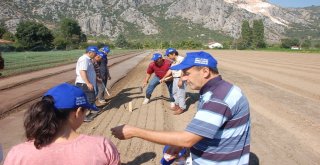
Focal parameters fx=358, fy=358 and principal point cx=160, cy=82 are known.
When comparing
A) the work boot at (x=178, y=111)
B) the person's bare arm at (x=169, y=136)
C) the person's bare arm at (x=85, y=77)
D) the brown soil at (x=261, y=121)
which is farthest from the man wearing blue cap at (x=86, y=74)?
the person's bare arm at (x=169, y=136)

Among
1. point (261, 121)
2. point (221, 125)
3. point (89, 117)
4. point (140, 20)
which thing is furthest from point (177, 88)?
point (140, 20)

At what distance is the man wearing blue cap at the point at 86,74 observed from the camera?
8492mm

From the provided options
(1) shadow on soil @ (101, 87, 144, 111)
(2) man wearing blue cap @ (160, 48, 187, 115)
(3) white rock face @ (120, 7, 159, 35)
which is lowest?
(1) shadow on soil @ (101, 87, 144, 111)

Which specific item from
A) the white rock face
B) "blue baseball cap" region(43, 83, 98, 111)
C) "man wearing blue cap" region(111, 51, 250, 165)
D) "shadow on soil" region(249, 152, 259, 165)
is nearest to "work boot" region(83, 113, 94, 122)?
"shadow on soil" region(249, 152, 259, 165)

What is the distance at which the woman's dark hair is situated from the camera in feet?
7.37

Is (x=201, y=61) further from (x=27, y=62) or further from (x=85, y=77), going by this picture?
(x=27, y=62)

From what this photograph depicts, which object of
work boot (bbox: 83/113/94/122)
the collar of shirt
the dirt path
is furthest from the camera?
work boot (bbox: 83/113/94/122)

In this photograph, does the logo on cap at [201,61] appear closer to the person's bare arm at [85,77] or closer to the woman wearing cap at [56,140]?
the woman wearing cap at [56,140]

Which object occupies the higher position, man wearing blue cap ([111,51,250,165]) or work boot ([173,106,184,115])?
man wearing blue cap ([111,51,250,165])

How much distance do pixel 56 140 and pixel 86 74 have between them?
20.8 feet

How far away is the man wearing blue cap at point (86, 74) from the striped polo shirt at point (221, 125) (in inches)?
234

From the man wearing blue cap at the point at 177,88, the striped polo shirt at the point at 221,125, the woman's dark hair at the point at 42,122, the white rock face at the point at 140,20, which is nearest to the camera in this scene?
the woman's dark hair at the point at 42,122

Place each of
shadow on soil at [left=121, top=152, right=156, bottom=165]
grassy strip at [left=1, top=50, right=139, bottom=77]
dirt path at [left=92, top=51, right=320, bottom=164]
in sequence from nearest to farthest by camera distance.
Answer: shadow on soil at [left=121, top=152, right=156, bottom=165]
dirt path at [left=92, top=51, right=320, bottom=164]
grassy strip at [left=1, top=50, right=139, bottom=77]

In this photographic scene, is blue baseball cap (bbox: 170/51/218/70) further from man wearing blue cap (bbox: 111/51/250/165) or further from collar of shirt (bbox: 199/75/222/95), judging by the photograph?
collar of shirt (bbox: 199/75/222/95)
